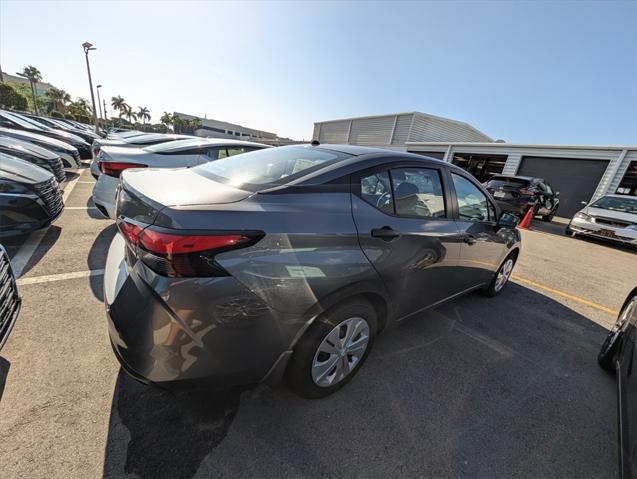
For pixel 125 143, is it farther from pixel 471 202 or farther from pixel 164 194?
pixel 471 202

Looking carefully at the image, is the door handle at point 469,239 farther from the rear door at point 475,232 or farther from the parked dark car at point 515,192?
the parked dark car at point 515,192

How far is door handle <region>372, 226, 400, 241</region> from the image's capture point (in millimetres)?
1883

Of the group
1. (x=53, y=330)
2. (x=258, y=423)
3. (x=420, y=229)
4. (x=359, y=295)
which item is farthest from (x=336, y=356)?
(x=53, y=330)

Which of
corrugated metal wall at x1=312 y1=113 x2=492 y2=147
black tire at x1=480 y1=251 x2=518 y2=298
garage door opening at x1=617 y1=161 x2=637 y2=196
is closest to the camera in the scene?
black tire at x1=480 y1=251 x2=518 y2=298

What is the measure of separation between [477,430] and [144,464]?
1.96m

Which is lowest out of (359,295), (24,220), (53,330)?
(53,330)

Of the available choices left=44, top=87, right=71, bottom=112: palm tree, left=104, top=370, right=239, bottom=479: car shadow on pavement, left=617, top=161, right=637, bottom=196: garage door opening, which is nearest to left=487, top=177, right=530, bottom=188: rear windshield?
left=617, top=161, right=637, bottom=196: garage door opening

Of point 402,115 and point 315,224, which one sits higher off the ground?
point 402,115

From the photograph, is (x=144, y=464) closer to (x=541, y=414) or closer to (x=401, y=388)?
(x=401, y=388)

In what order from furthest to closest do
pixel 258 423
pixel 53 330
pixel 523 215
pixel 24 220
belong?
1. pixel 523 215
2. pixel 24 220
3. pixel 53 330
4. pixel 258 423

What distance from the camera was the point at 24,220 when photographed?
3.51 metres

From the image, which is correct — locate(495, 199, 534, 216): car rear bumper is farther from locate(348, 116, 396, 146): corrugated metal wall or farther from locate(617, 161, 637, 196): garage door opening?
locate(348, 116, 396, 146): corrugated metal wall

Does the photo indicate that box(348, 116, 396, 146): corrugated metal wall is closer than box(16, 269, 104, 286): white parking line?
No

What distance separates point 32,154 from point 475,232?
7.72 metres
